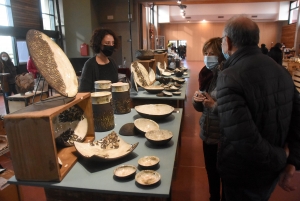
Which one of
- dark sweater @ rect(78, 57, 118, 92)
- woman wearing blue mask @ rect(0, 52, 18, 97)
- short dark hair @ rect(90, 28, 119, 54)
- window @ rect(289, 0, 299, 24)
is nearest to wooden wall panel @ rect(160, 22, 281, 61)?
window @ rect(289, 0, 299, 24)

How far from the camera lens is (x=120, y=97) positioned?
1.78 meters

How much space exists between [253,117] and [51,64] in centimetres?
97

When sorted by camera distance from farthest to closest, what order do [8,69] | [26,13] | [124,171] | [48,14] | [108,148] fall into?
[48,14]
[26,13]
[8,69]
[108,148]
[124,171]

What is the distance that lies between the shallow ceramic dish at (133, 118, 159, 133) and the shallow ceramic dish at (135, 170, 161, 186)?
47 centimetres

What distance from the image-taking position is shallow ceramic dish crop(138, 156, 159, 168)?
107cm

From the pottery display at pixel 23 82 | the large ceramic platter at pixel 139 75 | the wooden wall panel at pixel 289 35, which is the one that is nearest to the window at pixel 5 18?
the pottery display at pixel 23 82

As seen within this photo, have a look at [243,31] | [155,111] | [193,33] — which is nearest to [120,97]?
[155,111]

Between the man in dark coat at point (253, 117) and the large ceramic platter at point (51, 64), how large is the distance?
726 mm

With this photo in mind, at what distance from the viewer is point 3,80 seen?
14.3 ft

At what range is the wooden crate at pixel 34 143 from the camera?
3.02 feet

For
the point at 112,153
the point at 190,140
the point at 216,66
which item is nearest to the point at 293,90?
the point at 216,66

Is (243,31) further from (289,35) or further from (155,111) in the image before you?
(289,35)

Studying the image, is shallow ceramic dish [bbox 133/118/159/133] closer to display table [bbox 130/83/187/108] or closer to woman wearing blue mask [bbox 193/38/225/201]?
woman wearing blue mask [bbox 193/38/225/201]

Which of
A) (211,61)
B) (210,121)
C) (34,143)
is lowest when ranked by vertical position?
(210,121)
